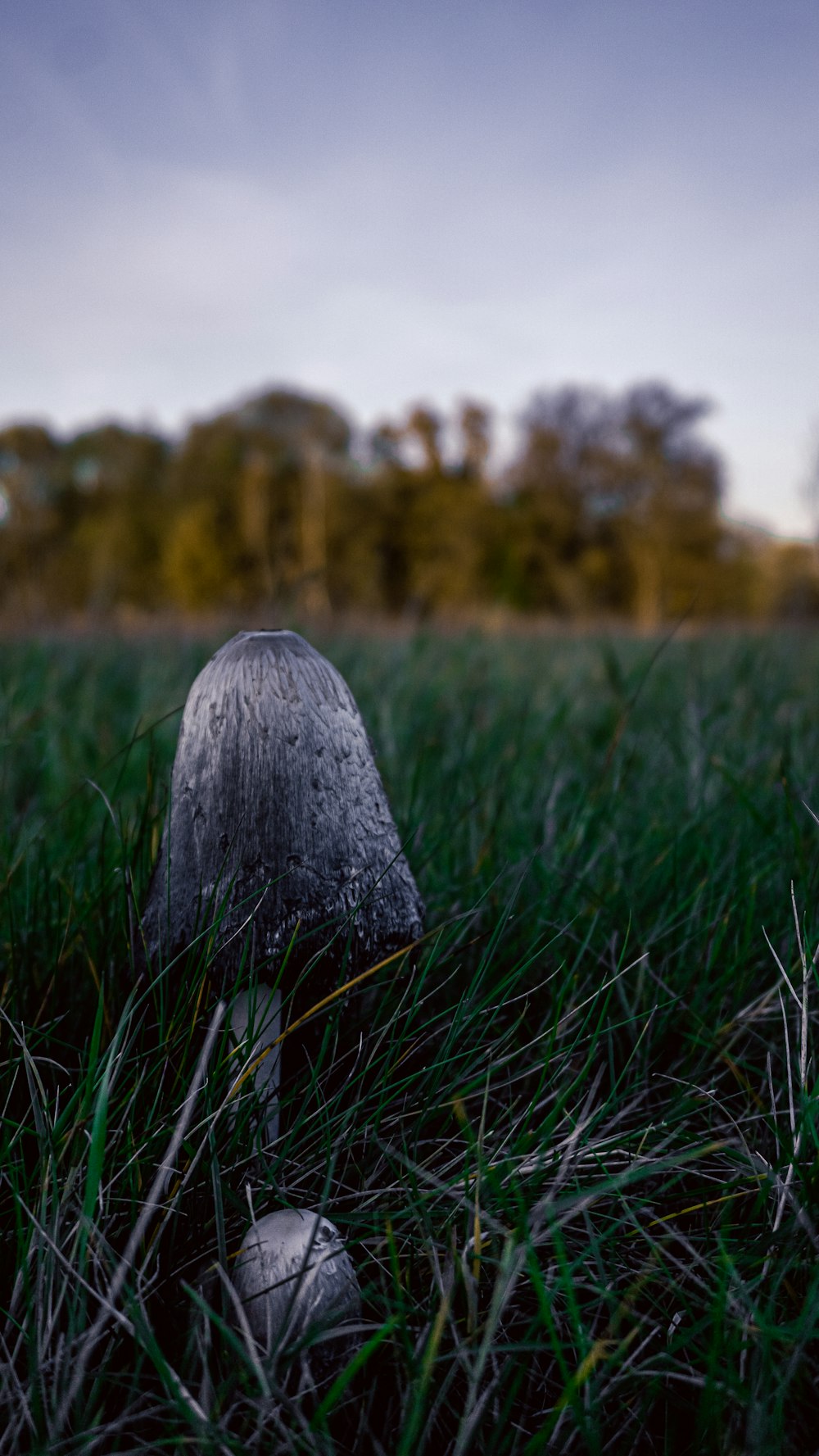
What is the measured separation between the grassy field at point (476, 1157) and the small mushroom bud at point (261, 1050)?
36 mm

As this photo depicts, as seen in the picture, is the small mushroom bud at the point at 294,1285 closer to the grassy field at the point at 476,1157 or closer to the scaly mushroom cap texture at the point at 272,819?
the grassy field at the point at 476,1157

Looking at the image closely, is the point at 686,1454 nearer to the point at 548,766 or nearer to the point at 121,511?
the point at 548,766

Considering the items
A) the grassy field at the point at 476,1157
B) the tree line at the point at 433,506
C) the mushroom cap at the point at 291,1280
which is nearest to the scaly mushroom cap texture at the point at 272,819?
the grassy field at the point at 476,1157

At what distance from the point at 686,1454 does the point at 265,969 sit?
2.20ft

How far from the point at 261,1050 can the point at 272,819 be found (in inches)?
11.4

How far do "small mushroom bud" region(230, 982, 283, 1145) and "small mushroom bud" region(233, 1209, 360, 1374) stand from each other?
12 centimetres

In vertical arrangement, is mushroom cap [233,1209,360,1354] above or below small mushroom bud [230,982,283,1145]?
below

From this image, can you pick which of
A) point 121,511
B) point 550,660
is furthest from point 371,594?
point 121,511

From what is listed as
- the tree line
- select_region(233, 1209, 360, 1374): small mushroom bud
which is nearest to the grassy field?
select_region(233, 1209, 360, 1374): small mushroom bud

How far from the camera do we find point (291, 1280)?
0.86 metres

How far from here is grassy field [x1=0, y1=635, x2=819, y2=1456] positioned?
0.77 m

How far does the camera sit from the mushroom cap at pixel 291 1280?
2.87 ft

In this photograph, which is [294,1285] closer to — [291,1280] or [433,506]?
[291,1280]

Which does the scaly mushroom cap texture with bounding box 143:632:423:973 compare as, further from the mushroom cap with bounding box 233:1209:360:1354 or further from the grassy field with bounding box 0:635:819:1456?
the mushroom cap with bounding box 233:1209:360:1354
